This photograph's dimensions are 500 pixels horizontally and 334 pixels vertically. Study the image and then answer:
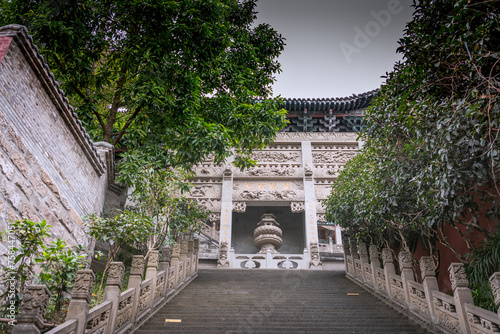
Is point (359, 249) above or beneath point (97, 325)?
above

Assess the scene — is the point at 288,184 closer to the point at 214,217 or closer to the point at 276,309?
the point at 214,217

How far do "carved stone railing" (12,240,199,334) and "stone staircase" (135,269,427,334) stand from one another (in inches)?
9.6

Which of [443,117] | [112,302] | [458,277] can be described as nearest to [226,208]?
[112,302]

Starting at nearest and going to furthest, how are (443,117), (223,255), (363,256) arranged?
(443,117) → (363,256) → (223,255)

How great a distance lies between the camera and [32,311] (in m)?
3.33

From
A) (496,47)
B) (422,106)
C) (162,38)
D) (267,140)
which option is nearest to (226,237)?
(267,140)

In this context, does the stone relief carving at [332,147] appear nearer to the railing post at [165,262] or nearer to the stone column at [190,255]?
the stone column at [190,255]

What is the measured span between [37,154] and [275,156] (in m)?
11.4

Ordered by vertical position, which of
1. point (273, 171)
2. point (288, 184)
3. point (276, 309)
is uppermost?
point (273, 171)

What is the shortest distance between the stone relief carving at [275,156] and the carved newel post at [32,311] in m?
12.8

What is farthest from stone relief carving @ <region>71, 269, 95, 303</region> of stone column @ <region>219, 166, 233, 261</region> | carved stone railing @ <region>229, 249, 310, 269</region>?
stone column @ <region>219, 166, 233, 261</region>

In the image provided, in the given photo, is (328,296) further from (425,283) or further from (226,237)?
(226,237)

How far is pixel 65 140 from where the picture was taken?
21.0 feet

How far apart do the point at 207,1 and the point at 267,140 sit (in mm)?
3368
